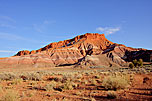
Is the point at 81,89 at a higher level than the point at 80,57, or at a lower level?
lower

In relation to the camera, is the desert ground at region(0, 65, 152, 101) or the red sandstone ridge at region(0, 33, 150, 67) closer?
the desert ground at region(0, 65, 152, 101)

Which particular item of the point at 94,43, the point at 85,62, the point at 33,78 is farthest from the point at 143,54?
the point at 33,78

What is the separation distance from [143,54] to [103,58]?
76.0ft

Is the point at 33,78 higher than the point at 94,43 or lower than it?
lower

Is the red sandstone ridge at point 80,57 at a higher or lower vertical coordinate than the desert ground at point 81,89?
higher

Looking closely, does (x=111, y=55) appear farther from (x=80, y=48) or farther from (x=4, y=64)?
(x=4, y=64)

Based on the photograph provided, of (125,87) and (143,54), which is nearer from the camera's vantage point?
(125,87)

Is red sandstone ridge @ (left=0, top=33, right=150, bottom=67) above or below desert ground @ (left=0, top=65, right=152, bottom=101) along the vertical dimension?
above

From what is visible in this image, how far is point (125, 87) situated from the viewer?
9.02 meters

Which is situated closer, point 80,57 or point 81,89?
point 81,89

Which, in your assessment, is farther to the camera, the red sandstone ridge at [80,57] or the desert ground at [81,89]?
the red sandstone ridge at [80,57]

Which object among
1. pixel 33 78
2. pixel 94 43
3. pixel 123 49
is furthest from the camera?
pixel 94 43

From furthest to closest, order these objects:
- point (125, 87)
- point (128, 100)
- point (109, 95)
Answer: point (125, 87) → point (109, 95) → point (128, 100)

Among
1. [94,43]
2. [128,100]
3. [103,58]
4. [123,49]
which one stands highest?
[94,43]
